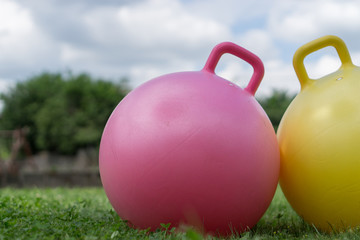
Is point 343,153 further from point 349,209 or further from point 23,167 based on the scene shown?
point 23,167

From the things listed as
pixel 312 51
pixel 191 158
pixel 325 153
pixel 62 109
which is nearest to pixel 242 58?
pixel 312 51

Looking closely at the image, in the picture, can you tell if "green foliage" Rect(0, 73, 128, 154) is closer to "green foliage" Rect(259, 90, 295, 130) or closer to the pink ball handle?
"green foliage" Rect(259, 90, 295, 130)

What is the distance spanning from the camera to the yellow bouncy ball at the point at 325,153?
131 inches

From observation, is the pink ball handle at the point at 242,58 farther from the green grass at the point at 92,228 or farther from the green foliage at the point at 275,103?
the green foliage at the point at 275,103

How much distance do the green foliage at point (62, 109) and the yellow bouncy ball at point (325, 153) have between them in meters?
11.8

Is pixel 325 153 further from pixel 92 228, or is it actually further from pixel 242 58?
pixel 92 228

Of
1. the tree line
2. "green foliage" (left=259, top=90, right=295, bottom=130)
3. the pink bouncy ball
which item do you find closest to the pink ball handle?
the pink bouncy ball

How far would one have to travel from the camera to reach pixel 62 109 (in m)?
15.8

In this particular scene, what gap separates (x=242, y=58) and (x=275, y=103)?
9.86m

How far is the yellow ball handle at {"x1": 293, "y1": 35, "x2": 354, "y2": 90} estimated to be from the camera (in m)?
3.84

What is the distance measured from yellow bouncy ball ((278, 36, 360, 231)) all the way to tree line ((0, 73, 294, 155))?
10.2m

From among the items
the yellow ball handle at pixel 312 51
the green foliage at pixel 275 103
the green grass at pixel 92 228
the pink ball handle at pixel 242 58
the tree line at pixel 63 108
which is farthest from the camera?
the tree line at pixel 63 108

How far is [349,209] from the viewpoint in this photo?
11.0 ft

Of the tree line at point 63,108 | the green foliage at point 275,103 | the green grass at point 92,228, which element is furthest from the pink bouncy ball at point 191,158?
the tree line at point 63,108
